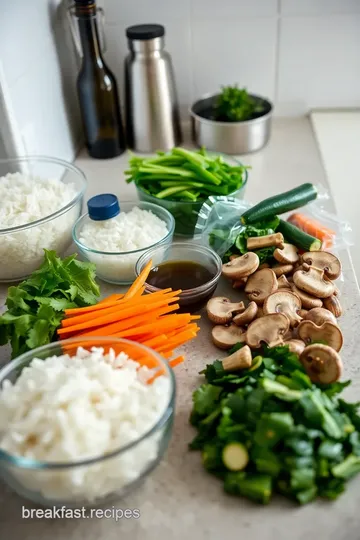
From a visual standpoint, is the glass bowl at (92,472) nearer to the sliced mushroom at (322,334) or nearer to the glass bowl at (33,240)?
the sliced mushroom at (322,334)

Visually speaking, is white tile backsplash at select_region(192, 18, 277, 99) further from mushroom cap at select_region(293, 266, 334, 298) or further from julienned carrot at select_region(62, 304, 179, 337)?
julienned carrot at select_region(62, 304, 179, 337)

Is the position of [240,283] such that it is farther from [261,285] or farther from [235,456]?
[235,456]

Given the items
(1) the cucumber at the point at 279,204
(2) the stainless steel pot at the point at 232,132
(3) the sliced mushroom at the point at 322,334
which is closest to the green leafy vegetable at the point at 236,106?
→ (2) the stainless steel pot at the point at 232,132

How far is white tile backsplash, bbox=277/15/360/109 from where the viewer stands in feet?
6.05

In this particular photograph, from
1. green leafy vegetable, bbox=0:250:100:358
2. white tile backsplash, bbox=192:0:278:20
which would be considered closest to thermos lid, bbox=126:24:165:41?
white tile backsplash, bbox=192:0:278:20

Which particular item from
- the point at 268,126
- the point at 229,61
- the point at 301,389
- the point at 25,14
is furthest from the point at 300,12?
the point at 301,389

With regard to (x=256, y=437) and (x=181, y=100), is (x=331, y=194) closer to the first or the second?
(x=181, y=100)

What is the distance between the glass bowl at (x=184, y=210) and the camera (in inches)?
55.7

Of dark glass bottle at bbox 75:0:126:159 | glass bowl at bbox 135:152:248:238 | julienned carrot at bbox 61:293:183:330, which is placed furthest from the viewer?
dark glass bottle at bbox 75:0:126:159

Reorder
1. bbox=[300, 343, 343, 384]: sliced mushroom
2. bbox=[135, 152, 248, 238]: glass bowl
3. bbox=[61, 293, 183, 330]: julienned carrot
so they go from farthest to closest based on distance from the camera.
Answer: bbox=[135, 152, 248, 238]: glass bowl
bbox=[61, 293, 183, 330]: julienned carrot
bbox=[300, 343, 343, 384]: sliced mushroom

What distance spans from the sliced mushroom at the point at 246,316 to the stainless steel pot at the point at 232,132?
2.71ft

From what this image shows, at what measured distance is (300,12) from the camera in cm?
182

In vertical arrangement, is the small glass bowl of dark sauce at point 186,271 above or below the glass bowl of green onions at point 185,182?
below

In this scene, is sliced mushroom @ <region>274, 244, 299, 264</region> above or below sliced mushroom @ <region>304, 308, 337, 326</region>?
above
